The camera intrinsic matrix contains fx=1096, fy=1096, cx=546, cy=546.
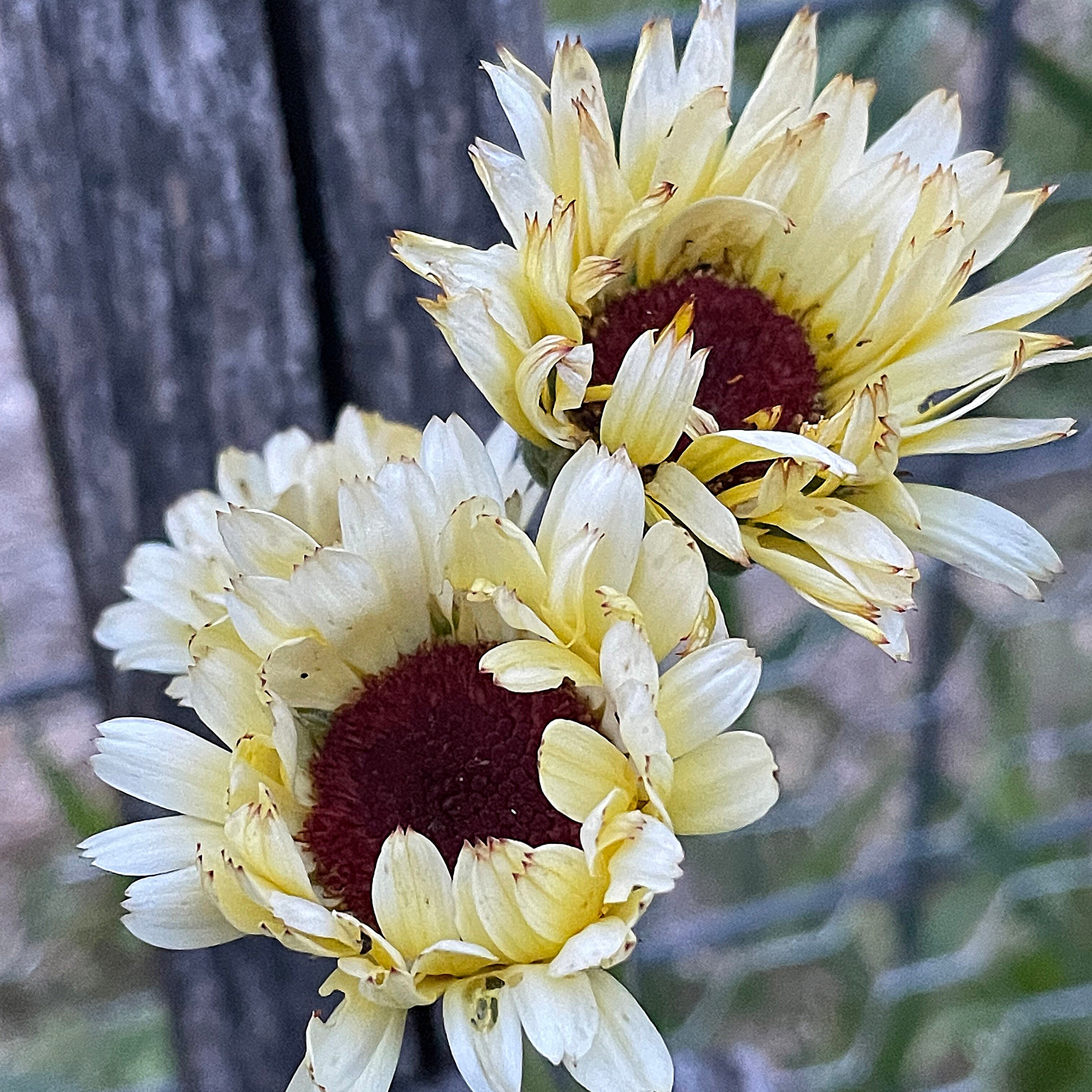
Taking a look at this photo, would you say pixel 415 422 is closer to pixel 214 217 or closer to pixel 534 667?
pixel 214 217

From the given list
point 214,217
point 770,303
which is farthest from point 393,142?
point 770,303

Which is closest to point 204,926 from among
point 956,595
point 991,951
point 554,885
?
point 554,885

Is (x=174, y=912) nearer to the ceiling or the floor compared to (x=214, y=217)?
nearer to the floor

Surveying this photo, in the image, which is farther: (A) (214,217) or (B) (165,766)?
(A) (214,217)

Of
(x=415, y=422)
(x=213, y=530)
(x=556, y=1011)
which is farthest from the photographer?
(x=415, y=422)

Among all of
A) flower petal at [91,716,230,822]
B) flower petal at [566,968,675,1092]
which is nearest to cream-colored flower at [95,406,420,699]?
flower petal at [91,716,230,822]

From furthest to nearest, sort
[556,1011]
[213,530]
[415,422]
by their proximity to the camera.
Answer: [415,422], [213,530], [556,1011]

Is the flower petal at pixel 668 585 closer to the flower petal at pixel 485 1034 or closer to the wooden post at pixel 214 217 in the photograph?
the flower petal at pixel 485 1034

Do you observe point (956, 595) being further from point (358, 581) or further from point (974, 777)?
point (358, 581)
